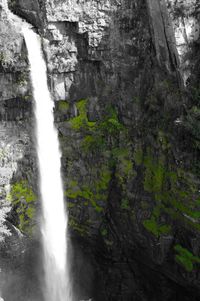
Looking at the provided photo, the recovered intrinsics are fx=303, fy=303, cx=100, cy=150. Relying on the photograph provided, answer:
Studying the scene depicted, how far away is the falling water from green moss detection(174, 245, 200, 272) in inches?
211

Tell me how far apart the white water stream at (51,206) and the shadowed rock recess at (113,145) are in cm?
36

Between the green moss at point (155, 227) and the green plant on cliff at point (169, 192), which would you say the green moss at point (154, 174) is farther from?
the green moss at point (155, 227)

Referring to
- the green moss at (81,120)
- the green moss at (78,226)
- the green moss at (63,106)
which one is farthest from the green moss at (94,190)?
the green moss at (63,106)

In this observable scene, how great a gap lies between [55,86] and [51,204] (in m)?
5.42

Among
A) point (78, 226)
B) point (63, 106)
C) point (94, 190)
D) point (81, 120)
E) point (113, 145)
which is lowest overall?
point (78, 226)

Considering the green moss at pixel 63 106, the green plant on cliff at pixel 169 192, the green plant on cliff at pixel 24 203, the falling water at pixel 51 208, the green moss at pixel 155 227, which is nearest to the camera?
the green plant on cliff at pixel 169 192

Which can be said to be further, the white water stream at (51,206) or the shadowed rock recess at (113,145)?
the white water stream at (51,206)

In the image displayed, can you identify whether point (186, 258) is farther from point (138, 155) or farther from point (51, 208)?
point (51, 208)

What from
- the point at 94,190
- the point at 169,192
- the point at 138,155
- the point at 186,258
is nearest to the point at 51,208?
the point at 94,190

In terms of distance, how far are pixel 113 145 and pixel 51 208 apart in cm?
414

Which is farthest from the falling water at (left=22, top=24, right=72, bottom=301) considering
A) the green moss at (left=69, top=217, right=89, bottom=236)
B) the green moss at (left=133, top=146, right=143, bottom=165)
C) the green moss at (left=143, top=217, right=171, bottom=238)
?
the green moss at (left=143, top=217, right=171, bottom=238)

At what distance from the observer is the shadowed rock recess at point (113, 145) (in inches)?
483

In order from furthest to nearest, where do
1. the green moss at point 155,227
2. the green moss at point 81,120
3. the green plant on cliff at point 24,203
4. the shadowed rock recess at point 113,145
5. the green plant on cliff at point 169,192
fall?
the green moss at point 81,120 < the green plant on cliff at point 24,203 < the green moss at point 155,227 < the shadowed rock recess at point 113,145 < the green plant on cliff at point 169,192

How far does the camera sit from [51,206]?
14125mm
